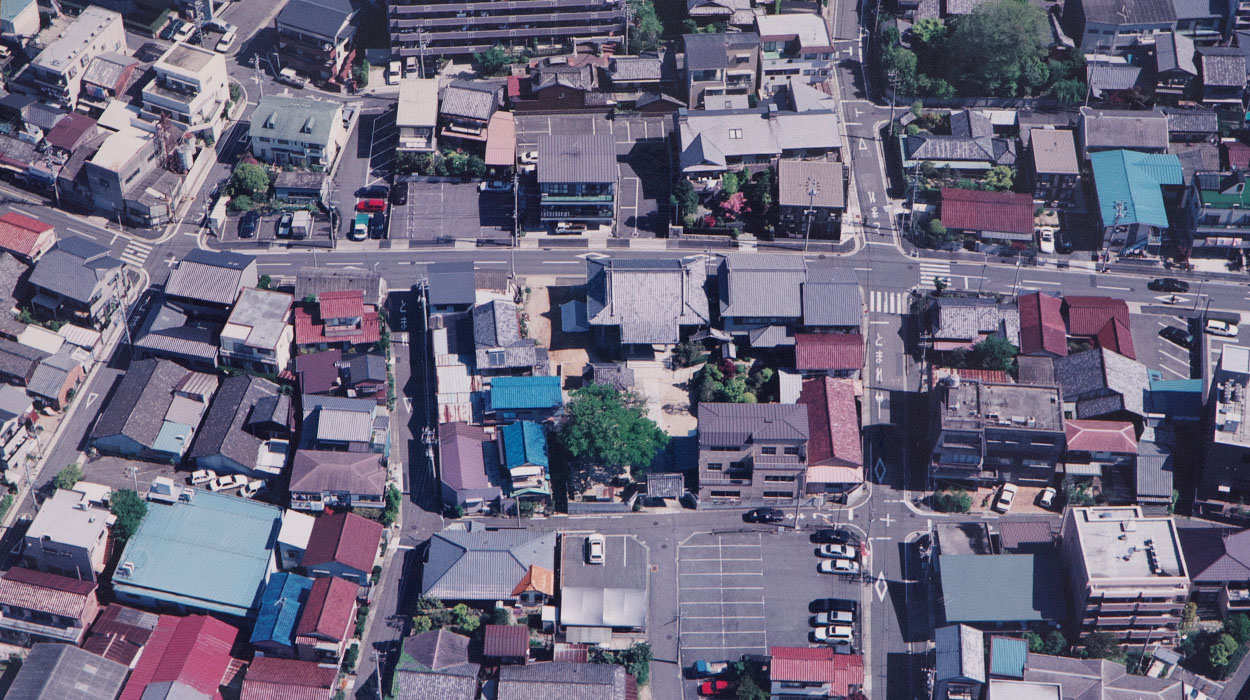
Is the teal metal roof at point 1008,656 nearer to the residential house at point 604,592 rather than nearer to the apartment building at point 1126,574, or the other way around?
the apartment building at point 1126,574

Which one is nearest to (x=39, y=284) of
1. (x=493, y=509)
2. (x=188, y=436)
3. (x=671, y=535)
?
(x=188, y=436)

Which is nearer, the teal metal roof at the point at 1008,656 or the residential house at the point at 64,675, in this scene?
the residential house at the point at 64,675

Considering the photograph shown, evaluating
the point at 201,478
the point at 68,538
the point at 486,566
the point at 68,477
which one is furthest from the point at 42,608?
the point at 486,566

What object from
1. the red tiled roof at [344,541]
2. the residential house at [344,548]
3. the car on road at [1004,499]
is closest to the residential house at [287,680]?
the residential house at [344,548]

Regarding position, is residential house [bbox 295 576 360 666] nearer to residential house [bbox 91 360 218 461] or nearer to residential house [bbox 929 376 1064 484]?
residential house [bbox 91 360 218 461]

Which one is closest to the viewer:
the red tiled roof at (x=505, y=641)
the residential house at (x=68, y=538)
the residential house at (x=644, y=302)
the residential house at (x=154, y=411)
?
the red tiled roof at (x=505, y=641)

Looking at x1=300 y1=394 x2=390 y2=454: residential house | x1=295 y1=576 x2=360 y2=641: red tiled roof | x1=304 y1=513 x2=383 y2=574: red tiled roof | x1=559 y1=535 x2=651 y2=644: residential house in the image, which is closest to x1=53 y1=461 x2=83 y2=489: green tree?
x1=300 y1=394 x2=390 y2=454: residential house

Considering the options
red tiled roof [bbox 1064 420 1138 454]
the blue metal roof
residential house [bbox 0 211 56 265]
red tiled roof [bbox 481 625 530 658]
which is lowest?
red tiled roof [bbox 481 625 530 658]
